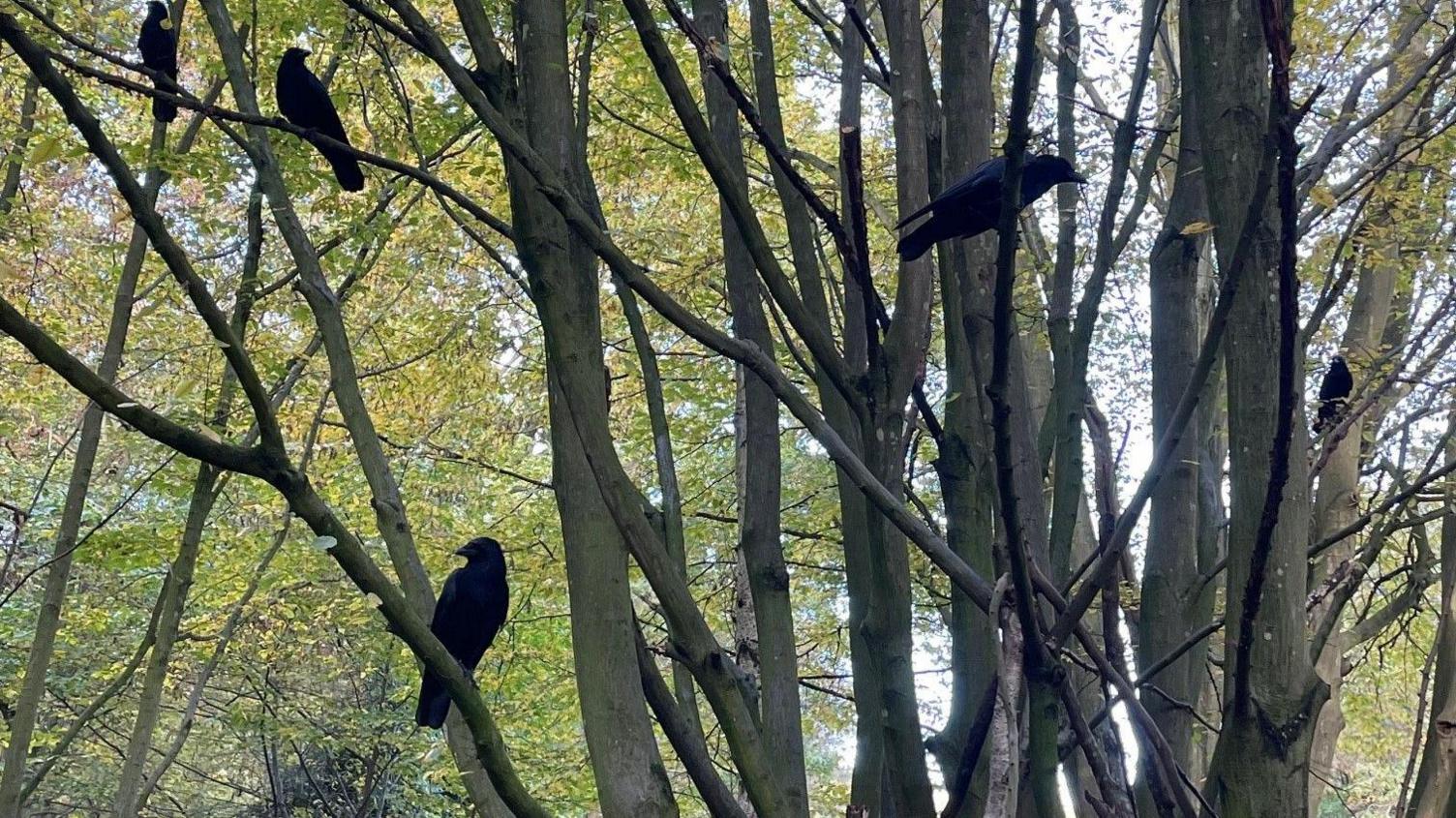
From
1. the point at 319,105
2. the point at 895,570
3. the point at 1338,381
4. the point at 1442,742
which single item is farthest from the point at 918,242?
the point at 1338,381

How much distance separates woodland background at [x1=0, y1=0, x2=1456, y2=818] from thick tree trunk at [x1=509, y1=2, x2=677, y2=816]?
1 centimetres

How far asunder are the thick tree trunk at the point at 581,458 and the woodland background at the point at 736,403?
0.04ft

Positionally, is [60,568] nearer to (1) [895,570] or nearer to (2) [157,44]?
(2) [157,44]

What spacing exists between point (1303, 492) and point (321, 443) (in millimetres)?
8792

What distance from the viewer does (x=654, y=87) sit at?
7559 mm

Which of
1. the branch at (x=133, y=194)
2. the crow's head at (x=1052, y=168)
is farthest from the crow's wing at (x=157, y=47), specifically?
the crow's head at (x=1052, y=168)

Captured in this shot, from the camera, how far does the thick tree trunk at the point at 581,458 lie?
2.85 meters

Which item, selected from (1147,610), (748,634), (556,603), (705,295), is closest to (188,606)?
(556,603)

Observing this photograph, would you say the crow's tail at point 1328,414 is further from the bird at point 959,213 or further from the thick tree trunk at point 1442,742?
the bird at point 959,213

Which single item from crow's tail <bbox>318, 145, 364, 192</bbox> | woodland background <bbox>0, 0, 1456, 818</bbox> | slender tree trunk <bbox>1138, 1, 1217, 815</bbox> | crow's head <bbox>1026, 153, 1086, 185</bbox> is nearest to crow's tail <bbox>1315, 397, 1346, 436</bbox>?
woodland background <bbox>0, 0, 1456, 818</bbox>

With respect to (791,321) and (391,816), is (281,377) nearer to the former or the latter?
(791,321)

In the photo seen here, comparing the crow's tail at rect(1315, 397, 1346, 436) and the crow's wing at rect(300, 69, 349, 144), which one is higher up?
the crow's wing at rect(300, 69, 349, 144)

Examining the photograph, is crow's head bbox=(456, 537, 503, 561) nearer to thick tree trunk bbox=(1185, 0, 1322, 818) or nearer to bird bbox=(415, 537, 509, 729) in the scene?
bird bbox=(415, 537, 509, 729)

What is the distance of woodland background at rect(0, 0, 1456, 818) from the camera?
251 cm
